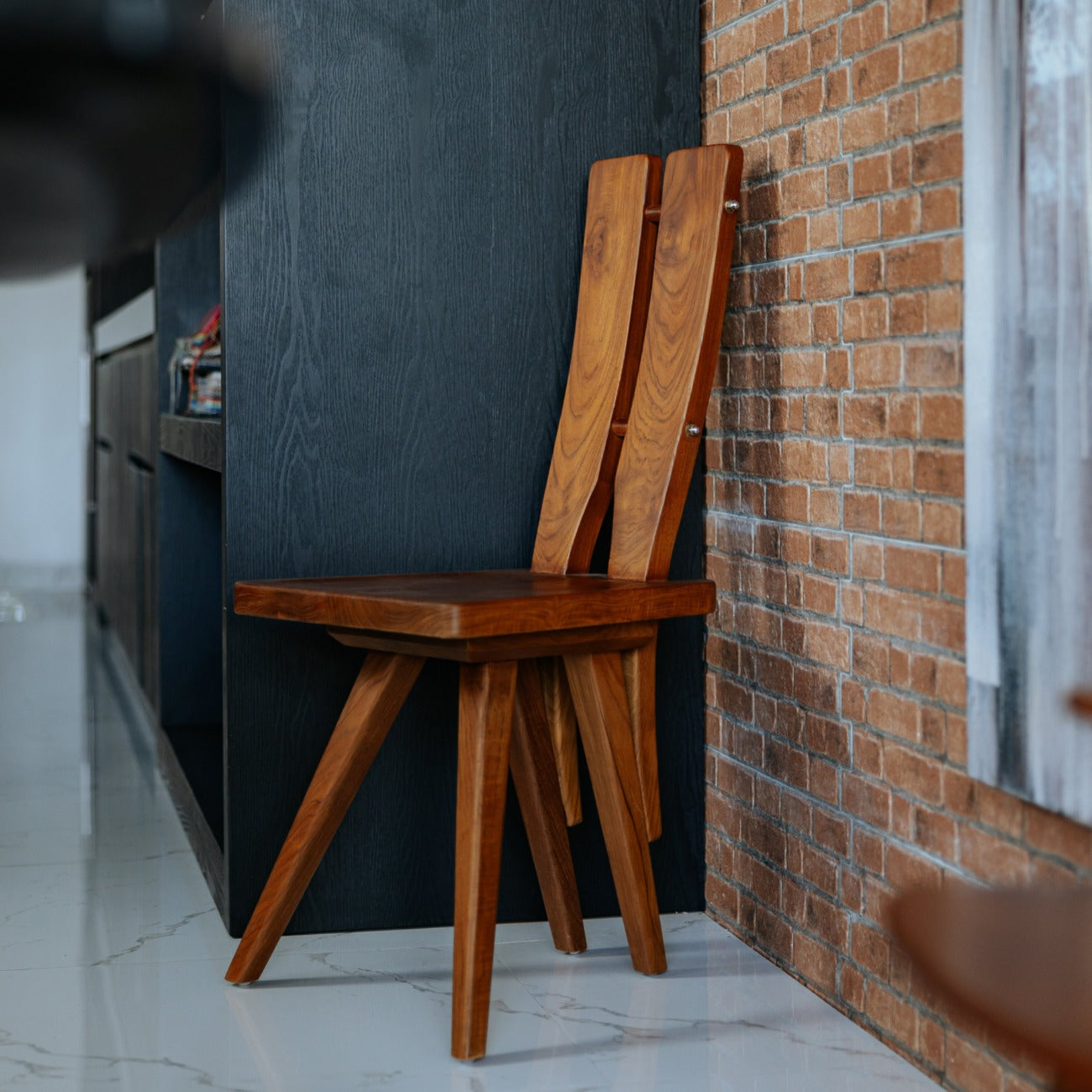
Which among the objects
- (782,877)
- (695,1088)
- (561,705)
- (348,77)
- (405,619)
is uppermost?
(348,77)

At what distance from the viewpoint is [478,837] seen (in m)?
1.94

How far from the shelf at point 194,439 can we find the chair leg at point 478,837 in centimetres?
71

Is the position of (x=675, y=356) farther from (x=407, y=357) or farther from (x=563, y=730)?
(x=563, y=730)

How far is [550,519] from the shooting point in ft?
7.79

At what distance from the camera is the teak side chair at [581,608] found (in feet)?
6.38

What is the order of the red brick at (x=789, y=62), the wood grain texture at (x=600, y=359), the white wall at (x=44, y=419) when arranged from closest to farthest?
the red brick at (x=789, y=62) < the wood grain texture at (x=600, y=359) < the white wall at (x=44, y=419)

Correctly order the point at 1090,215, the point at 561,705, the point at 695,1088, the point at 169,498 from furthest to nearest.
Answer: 1. the point at 169,498
2. the point at 561,705
3. the point at 695,1088
4. the point at 1090,215

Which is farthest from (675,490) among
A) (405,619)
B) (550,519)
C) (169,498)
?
(169,498)

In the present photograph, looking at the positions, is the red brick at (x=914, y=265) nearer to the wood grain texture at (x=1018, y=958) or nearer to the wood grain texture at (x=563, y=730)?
the wood grain texture at (x=563, y=730)

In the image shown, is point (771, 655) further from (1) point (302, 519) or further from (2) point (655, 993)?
(1) point (302, 519)

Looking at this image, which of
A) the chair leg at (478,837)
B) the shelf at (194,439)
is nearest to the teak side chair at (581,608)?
the chair leg at (478,837)

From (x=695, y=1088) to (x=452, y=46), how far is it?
166cm

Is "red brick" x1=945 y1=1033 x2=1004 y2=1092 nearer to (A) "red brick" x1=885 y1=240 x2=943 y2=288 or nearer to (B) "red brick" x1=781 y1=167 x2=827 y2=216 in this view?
(A) "red brick" x1=885 y1=240 x2=943 y2=288

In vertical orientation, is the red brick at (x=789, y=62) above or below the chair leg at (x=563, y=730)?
above
